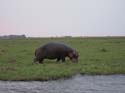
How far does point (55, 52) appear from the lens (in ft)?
76.4

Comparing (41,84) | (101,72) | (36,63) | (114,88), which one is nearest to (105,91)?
(114,88)

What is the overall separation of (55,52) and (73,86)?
8033 millimetres

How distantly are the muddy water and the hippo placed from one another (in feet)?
18.3

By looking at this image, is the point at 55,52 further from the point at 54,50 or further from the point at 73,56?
the point at 73,56

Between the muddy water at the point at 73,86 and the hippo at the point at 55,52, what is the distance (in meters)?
5.56

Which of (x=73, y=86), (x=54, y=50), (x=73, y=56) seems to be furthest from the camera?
(x=54, y=50)

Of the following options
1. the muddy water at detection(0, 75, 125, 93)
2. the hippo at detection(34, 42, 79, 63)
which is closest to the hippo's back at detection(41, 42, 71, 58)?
the hippo at detection(34, 42, 79, 63)

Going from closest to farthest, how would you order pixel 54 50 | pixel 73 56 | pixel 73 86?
pixel 73 86 < pixel 73 56 < pixel 54 50

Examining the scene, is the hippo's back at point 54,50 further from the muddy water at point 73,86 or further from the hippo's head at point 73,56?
the muddy water at point 73,86

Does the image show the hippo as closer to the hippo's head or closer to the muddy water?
the hippo's head

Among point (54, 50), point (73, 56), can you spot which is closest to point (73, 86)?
point (73, 56)

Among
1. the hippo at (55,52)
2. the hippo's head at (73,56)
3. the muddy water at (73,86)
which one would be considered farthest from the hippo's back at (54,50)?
the muddy water at (73,86)

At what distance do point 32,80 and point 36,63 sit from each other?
5.91 meters

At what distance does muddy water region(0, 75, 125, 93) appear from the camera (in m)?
14.4
